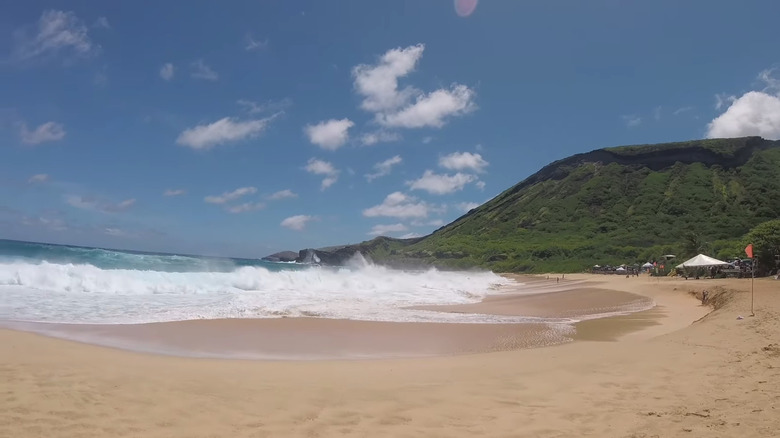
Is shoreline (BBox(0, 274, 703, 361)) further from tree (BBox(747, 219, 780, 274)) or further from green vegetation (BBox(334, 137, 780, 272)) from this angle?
green vegetation (BBox(334, 137, 780, 272))

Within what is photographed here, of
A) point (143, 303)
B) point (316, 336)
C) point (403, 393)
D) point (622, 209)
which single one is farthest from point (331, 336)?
point (622, 209)

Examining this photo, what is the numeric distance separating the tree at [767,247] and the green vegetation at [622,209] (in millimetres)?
34396

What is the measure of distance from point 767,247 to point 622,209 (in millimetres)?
84313

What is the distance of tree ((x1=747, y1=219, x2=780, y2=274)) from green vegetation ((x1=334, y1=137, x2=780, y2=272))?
34.4 metres

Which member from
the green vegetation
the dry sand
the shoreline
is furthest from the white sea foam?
the green vegetation

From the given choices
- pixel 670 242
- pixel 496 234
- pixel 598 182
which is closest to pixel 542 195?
pixel 598 182

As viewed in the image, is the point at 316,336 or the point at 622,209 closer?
the point at 316,336

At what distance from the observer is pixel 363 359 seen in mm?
9961

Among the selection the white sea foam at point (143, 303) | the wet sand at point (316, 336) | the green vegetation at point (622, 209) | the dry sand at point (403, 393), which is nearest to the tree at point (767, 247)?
the wet sand at point (316, 336)

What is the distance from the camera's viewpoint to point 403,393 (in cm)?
686

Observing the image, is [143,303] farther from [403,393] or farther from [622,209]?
[622,209]

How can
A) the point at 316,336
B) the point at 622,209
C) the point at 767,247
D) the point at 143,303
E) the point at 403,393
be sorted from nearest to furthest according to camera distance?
1. the point at 403,393
2. the point at 316,336
3. the point at 143,303
4. the point at 767,247
5. the point at 622,209

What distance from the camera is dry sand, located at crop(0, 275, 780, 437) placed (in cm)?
523

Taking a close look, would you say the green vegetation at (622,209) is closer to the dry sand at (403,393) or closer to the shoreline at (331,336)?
the shoreline at (331,336)
